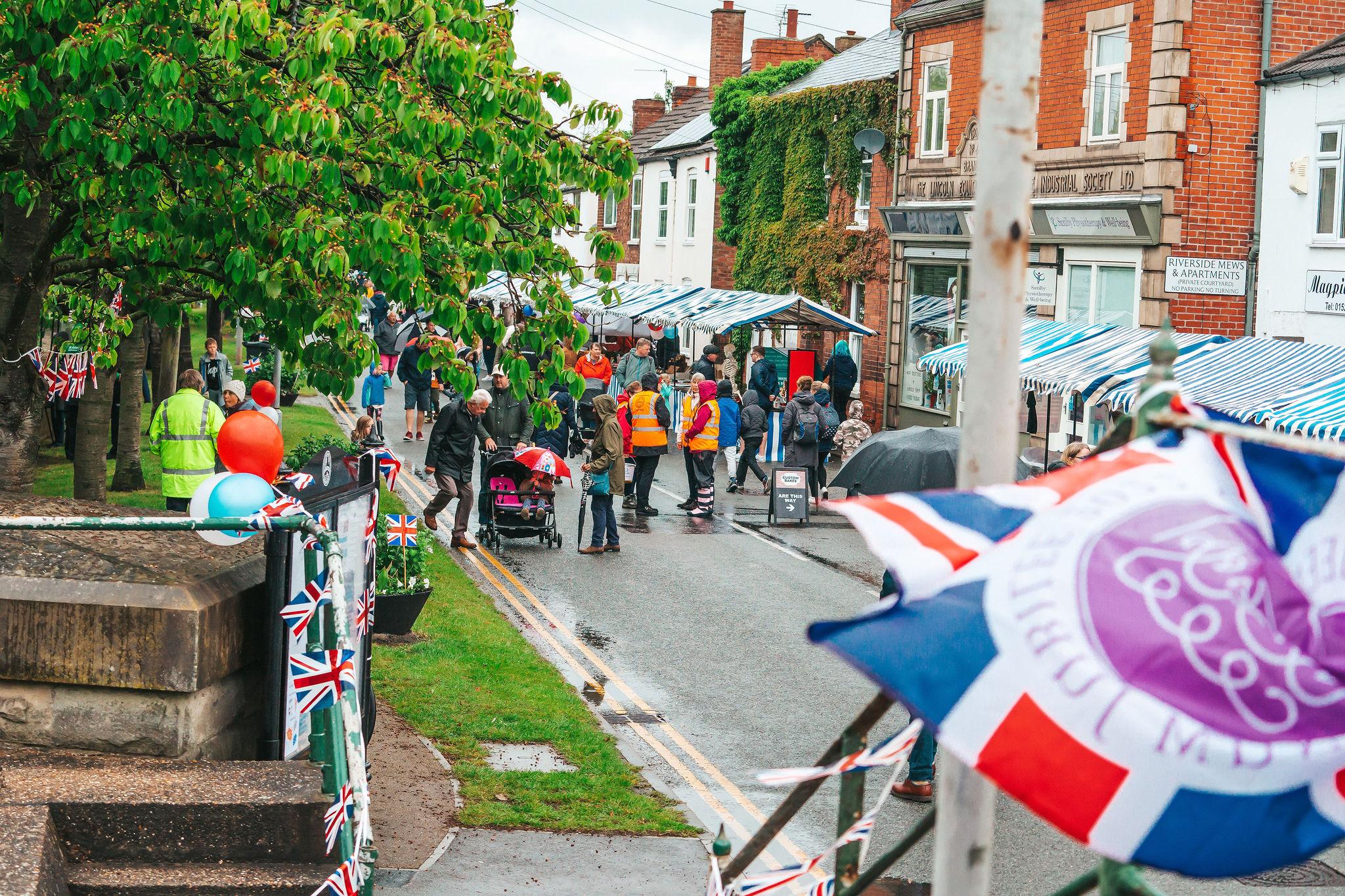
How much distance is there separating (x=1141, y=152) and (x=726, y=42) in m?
27.9

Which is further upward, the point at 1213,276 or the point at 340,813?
the point at 1213,276

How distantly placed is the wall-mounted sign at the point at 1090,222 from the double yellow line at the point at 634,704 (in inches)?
477

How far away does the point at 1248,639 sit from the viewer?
2777 millimetres

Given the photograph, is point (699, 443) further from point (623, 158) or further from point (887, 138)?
point (887, 138)

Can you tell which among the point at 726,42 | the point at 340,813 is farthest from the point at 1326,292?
the point at 726,42

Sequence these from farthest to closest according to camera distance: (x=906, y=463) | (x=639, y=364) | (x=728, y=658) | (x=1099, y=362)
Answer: (x=639, y=364), (x=1099, y=362), (x=906, y=463), (x=728, y=658)

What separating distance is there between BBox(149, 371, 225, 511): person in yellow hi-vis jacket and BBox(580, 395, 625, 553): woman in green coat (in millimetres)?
4822

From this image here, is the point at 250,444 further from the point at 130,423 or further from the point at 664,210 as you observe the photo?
the point at 664,210

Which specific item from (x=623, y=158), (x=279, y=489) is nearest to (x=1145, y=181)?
(x=623, y=158)

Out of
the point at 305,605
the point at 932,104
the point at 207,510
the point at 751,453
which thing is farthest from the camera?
the point at 932,104

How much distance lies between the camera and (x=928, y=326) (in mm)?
29859

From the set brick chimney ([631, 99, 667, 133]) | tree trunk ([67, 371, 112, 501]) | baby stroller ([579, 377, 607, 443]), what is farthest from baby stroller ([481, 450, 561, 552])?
brick chimney ([631, 99, 667, 133])

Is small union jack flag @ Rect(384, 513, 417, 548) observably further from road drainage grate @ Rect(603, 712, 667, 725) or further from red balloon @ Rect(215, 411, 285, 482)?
red balloon @ Rect(215, 411, 285, 482)

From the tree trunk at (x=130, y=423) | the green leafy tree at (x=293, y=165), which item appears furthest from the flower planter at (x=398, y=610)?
the tree trunk at (x=130, y=423)
